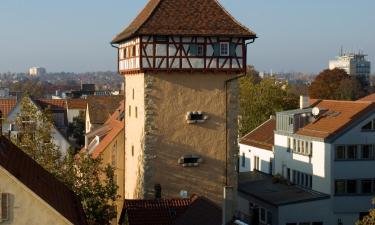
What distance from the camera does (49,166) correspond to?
109 feet

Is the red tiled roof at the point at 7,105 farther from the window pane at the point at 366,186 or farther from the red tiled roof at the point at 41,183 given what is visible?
the red tiled roof at the point at 41,183

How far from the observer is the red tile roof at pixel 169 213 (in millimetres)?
29359

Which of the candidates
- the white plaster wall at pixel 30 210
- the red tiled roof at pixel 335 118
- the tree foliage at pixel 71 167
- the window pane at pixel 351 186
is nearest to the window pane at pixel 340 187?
the window pane at pixel 351 186

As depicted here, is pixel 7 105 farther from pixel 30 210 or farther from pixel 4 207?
pixel 30 210

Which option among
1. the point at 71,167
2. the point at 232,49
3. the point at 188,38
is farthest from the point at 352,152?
the point at 71,167

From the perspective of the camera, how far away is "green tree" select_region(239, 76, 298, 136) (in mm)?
67375

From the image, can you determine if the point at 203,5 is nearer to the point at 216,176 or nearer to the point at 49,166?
the point at 216,176

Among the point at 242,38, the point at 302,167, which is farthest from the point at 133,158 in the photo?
the point at 302,167

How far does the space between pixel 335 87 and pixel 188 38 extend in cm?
6444

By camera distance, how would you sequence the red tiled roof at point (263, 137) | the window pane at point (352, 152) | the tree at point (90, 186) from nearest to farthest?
the tree at point (90, 186) < the window pane at point (352, 152) < the red tiled roof at point (263, 137)

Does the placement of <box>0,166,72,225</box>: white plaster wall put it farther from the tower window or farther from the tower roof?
the tower roof

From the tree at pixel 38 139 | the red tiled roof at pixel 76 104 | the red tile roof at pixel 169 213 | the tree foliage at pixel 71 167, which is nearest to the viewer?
the red tile roof at pixel 169 213

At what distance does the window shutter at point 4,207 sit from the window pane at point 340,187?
23654 millimetres

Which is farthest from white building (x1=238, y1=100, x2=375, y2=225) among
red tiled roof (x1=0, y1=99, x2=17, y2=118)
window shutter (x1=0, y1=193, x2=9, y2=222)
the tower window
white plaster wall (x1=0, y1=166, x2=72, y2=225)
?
red tiled roof (x1=0, y1=99, x2=17, y2=118)
